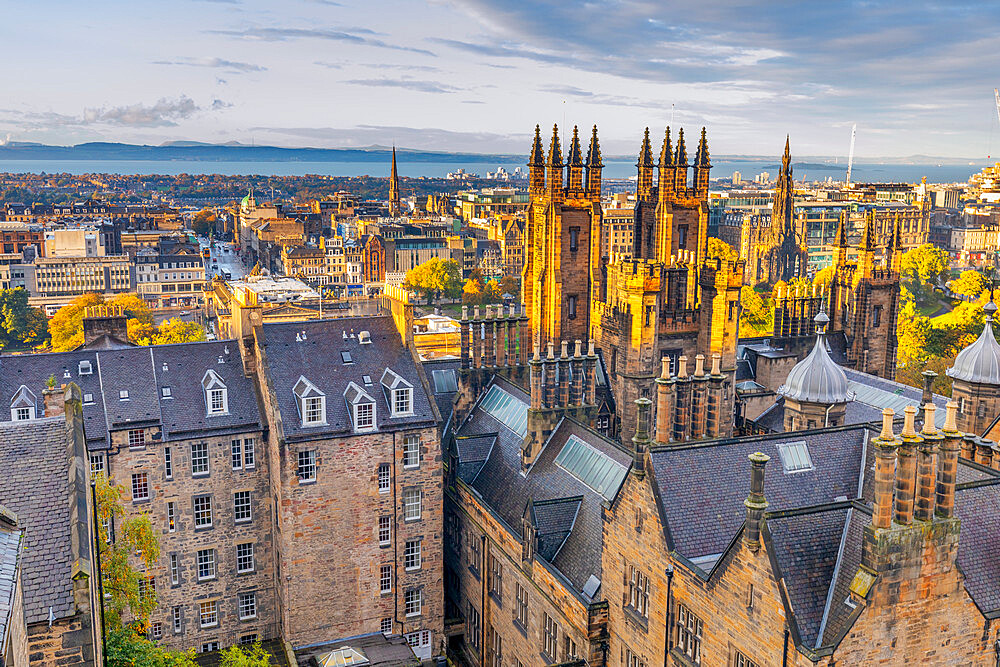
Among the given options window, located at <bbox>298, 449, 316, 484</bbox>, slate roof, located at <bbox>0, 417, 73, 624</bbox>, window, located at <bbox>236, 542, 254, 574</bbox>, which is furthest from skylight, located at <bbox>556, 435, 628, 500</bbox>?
slate roof, located at <bbox>0, 417, 73, 624</bbox>

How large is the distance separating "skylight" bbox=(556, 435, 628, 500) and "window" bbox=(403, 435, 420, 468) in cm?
1013

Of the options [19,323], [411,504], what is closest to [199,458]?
[411,504]

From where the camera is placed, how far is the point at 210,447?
2146 inches

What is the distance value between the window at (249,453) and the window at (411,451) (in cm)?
977

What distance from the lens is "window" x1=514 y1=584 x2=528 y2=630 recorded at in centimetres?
4622

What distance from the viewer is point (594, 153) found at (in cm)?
7175

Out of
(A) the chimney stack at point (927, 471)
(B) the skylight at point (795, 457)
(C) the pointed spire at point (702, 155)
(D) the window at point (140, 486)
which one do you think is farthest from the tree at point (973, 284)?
(D) the window at point (140, 486)

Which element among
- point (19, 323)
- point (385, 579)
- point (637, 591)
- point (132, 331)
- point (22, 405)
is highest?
point (22, 405)

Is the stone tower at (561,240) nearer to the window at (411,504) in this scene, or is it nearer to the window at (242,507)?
the window at (411,504)

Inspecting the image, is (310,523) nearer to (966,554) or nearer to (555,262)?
(555,262)

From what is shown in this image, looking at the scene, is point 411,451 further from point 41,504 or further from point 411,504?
point 41,504

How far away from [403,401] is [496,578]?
12575mm

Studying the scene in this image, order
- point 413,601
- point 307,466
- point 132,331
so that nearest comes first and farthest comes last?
point 307,466 < point 413,601 < point 132,331

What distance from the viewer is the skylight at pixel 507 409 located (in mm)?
55219
